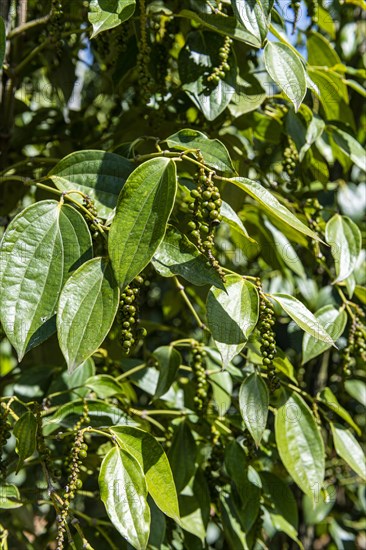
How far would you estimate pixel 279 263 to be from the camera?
115cm

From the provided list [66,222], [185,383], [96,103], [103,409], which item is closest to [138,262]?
[66,222]

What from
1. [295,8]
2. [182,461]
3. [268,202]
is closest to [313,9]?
[295,8]

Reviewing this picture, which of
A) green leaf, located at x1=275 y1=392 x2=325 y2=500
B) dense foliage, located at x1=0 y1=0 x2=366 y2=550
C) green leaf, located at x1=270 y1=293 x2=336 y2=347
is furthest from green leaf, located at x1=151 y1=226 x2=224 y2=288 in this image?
green leaf, located at x1=275 y1=392 x2=325 y2=500

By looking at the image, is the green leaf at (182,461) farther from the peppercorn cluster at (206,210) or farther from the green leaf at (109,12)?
the green leaf at (109,12)

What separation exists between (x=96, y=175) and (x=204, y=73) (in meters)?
0.21

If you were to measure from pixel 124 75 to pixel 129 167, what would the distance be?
273 millimetres

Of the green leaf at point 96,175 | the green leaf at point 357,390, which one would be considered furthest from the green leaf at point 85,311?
the green leaf at point 357,390

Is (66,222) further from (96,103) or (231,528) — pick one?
(96,103)

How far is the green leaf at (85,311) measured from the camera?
0.68 metres

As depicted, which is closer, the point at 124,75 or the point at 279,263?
the point at 124,75

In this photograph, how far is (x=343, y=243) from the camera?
1011 millimetres

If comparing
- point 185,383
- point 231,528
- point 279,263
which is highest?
point 279,263

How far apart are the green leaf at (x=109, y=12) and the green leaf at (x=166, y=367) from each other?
1.37ft

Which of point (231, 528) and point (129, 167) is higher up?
point (129, 167)
